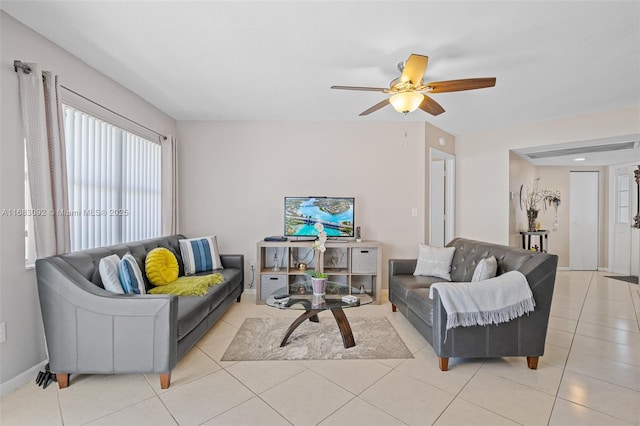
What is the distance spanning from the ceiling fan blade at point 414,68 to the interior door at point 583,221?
5954mm

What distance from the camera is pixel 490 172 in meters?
4.61

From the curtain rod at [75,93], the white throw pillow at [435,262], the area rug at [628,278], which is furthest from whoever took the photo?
the area rug at [628,278]

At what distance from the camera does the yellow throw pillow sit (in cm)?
274

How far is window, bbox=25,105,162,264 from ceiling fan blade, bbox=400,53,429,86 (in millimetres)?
2763

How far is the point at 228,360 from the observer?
230 centimetres

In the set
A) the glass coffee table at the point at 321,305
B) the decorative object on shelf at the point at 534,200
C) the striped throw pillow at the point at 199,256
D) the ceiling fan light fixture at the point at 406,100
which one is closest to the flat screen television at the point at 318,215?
the striped throw pillow at the point at 199,256

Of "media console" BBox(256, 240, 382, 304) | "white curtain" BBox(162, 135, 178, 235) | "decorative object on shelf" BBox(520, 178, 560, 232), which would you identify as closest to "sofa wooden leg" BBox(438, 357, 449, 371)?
"media console" BBox(256, 240, 382, 304)

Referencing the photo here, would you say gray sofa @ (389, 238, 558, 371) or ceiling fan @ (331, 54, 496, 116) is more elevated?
ceiling fan @ (331, 54, 496, 116)

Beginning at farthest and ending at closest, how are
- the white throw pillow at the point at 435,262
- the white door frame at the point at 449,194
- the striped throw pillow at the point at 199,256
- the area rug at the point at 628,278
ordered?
1. the area rug at the point at 628,278
2. the white door frame at the point at 449,194
3. the striped throw pillow at the point at 199,256
4. the white throw pillow at the point at 435,262

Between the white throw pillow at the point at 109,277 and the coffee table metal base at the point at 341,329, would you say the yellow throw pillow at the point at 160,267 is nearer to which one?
the white throw pillow at the point at 109,277

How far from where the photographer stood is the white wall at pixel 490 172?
4.13 meters

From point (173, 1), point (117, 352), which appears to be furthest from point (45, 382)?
point (173, 1)

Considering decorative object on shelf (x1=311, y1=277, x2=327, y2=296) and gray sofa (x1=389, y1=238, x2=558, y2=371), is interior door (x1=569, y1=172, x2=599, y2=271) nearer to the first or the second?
gray sofa (x1=389, y1=238, x2=558, y2=371)

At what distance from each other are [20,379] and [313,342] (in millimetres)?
2079
